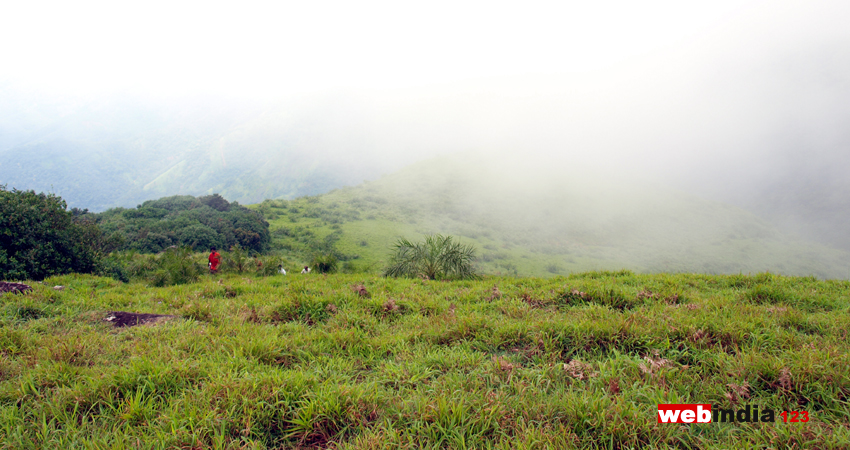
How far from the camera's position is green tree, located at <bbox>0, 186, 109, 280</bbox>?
30.5 ft

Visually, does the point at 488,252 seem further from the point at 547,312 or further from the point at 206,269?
the point at 547,312

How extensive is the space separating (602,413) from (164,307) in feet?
23.6

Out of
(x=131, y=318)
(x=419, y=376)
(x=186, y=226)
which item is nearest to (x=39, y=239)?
(x=131, y=318)

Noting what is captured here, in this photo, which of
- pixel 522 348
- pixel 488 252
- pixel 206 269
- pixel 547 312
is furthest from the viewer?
pixel 488 252

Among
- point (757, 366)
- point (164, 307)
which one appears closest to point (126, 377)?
point (164, 307)

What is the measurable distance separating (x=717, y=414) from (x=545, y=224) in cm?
8365

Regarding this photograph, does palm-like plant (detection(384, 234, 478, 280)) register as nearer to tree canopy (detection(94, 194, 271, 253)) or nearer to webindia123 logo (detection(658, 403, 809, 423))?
webindia123 logo (detection(658, 403, 809, 423))

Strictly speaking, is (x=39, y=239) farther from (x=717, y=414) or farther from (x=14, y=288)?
(x=717, y=414)

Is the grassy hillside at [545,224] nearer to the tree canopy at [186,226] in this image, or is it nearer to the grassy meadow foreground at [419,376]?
the tree canopy at [186,226]

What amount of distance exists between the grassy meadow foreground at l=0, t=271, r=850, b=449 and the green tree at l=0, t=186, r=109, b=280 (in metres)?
5.54

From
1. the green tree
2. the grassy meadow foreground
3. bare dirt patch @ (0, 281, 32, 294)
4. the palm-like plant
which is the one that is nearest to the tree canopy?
the green tree

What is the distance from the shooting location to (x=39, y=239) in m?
10.0

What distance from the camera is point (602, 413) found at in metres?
2.57

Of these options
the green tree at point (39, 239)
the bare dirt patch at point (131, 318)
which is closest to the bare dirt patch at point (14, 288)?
the bare dirt patch at point (131, 318)
